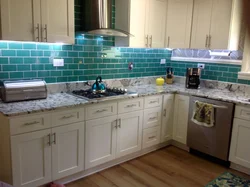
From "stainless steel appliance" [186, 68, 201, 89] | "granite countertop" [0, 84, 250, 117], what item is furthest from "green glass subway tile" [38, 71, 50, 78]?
"stainless steel appliance" [186, 68, 201, 89]

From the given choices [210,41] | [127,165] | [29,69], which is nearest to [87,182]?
[127,165]

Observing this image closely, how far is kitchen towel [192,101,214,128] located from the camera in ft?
9.91

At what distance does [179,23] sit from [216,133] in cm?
169

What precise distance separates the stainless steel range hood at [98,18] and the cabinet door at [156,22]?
2.05ft

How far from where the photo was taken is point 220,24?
3215 millimetres

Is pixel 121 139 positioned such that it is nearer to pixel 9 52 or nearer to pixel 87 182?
pixel 87 182

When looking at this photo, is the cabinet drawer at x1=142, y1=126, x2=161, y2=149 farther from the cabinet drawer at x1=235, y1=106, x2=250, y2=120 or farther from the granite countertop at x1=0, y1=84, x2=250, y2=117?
the cabinet drawer at x1=235, y1=106, x2=250, y2=120

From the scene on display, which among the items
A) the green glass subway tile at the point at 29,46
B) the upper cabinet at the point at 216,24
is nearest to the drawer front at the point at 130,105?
the green glass subway tile at the point at 29,46

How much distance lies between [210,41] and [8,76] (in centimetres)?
262

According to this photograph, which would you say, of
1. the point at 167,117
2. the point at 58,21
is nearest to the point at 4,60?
the point at 58,21

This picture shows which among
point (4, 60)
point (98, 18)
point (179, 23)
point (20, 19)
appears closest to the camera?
point (20, 19)

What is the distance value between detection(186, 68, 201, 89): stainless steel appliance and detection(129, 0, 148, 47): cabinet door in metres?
0.87

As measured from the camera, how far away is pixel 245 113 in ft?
9.11

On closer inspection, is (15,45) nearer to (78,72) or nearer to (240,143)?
(78,72)
